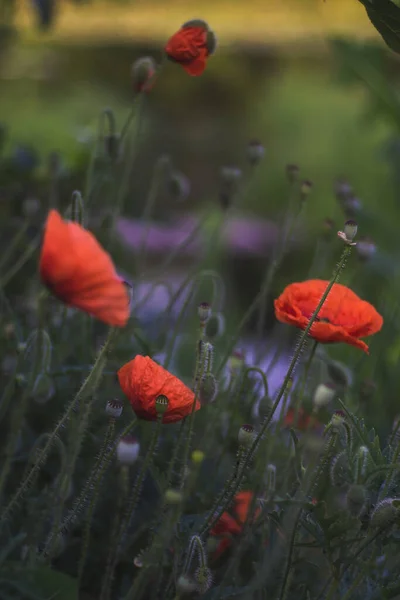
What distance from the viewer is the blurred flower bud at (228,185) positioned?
87 cm

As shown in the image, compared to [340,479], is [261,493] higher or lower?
lower

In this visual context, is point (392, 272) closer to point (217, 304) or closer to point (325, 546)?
point (217, 304)

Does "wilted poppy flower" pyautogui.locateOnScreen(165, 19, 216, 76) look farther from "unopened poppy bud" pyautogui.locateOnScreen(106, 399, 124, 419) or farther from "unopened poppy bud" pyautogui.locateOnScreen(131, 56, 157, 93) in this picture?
"unopened poppy bud" pyautogui.locateOnScreen(106, 399, 124, 419)

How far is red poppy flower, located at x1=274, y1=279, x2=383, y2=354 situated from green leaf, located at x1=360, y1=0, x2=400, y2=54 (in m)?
0.17

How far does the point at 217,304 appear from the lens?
3.33ft

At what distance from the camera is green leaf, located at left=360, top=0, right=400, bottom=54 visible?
1.84ft

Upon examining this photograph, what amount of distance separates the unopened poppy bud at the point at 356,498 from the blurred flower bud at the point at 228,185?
0.45 m

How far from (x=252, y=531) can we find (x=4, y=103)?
2.97m

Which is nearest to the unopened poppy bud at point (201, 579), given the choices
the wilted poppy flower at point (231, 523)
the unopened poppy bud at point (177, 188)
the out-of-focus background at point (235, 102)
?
the wilted poppy flower at point (231, 523)

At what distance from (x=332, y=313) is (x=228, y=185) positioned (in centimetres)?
27

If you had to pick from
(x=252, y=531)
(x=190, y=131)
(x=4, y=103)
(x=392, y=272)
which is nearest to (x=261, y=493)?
(x=252, y=531)

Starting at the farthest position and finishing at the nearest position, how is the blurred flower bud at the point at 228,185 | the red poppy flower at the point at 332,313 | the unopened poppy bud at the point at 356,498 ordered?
1. the blurred flower bud at the point at 228,185
2. the red poppy flower at the point at 332,313
3. the unopened poppy bud at the point at 356,498

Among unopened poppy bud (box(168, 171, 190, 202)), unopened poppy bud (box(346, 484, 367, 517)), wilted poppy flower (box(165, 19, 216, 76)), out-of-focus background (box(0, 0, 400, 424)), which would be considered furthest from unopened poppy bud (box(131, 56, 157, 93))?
out-of-focus background (box(0, 0, 400, 424))

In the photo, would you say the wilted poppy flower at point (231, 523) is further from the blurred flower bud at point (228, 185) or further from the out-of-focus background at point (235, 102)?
the out-of-focus background at point (235, 102)
